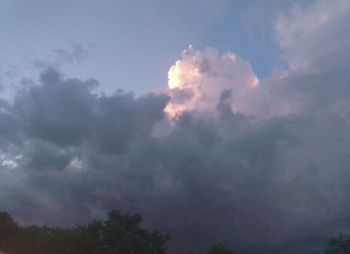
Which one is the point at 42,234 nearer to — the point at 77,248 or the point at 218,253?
the point at 77,248

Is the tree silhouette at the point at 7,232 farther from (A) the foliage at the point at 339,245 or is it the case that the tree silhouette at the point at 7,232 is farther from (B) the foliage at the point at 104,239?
(A) the foliage at the point at 339,245

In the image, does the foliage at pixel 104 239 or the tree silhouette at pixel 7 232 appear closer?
the foliage at pixel 104 239

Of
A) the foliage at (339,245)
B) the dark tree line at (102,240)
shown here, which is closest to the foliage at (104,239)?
the dark tree line at (102,240)

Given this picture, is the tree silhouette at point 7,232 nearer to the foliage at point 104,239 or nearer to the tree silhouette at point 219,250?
the foliage at point 104,239

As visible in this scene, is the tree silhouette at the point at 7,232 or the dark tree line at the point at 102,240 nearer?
the dark tree line at the point at 102,240

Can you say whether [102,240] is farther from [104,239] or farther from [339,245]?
[339,245]

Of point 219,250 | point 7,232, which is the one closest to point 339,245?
point 219,250

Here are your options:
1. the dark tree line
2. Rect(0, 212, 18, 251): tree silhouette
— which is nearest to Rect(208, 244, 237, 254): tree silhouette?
the dark tree line

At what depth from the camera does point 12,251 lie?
3009 inches

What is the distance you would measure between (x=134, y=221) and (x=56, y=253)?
42.8ft

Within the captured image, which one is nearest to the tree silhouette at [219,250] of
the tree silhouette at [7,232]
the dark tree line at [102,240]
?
the dark tree line at [102,240]

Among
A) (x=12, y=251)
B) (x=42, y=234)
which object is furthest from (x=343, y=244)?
(x=12, y=251)

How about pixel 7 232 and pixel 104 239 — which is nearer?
pixel 104 239

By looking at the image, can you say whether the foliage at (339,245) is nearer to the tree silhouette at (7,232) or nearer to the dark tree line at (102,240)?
the dark tree line at (102,240)
